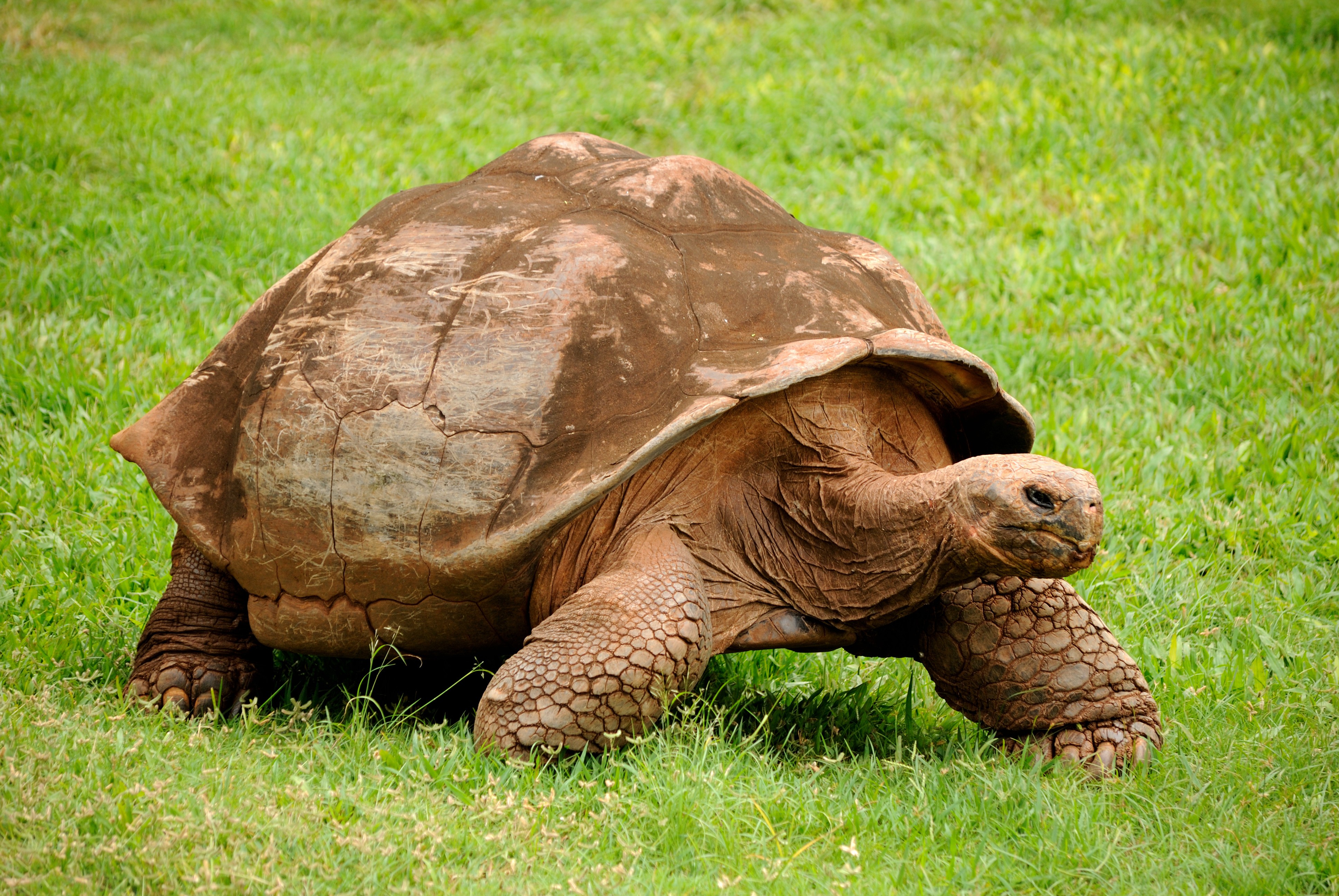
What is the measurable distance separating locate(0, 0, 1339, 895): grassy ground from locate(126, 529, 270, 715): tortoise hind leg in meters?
0.13

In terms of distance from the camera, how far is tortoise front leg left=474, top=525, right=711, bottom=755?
2.72 metres

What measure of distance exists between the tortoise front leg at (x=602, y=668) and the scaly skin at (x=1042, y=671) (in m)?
0.73

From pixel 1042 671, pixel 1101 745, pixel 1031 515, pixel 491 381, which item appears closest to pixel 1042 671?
pixel 1042 671

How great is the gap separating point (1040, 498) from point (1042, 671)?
0.70 meters

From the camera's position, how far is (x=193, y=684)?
3.39 meters

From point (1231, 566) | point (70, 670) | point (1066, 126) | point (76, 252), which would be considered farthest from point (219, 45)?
point (1231, 566)

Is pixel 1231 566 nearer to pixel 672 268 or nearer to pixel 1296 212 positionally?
pixel 672 268

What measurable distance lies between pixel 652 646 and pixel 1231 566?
8.34ft

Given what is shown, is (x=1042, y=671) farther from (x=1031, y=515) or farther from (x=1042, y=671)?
(x=1031, y=515)

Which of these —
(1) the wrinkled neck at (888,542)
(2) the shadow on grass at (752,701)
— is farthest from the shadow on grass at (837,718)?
(1) the wrinkled neck at (888,542)

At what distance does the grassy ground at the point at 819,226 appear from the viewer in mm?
2404

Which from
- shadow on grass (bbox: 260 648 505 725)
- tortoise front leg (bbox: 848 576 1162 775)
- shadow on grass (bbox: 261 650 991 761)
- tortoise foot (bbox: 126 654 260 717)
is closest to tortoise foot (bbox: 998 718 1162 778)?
tortoise front leg (bbox: 848 576 1162 775)

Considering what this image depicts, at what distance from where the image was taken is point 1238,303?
5.94 m

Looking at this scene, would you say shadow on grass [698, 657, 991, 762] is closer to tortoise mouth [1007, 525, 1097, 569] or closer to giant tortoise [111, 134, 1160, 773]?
giant tortoise [111, 134, 1160, 773]
